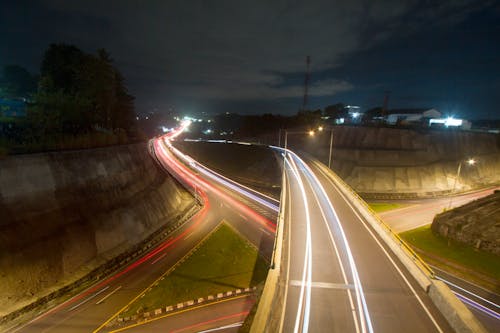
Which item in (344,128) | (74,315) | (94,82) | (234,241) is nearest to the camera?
(74,315)

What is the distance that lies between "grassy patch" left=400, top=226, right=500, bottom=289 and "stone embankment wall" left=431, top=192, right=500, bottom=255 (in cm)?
90

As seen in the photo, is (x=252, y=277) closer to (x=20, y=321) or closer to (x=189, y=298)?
(x=189, y=298)

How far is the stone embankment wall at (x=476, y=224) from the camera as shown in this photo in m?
28.5

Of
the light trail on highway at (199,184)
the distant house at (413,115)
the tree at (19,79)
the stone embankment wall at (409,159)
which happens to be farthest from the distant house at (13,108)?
the distant house at (413,115)

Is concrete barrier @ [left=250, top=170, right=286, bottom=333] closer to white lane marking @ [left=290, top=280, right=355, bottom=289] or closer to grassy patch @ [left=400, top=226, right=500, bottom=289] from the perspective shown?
white lane marking @ [left=290, top=280, right=355, bottom=289]

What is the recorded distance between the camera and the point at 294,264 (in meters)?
15.8

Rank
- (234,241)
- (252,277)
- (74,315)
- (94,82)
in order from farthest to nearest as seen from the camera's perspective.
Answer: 1. (94,82)
2. (234,241)
3. (252,277)
4. (74,315)

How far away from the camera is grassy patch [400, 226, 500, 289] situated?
25.0 m

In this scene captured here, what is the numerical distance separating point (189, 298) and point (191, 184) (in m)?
31.8

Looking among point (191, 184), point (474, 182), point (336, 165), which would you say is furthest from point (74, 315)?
point (474, 182)

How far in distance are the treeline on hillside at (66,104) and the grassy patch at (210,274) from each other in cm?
1881

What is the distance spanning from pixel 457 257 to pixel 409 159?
1337 inches

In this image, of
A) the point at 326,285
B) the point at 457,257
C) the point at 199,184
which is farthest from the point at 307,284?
the point at 199,184

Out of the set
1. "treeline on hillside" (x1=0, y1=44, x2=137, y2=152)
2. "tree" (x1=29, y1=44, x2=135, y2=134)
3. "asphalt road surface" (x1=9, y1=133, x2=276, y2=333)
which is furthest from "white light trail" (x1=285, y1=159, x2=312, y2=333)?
"tree" (x1=29, y1=44, x2=135, y2=134)
